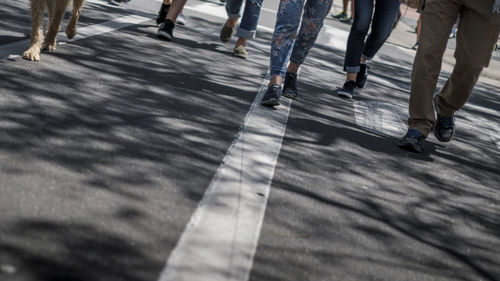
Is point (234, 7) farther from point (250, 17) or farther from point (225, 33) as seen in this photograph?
point (250, 17)

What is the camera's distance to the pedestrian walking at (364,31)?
26.0ft

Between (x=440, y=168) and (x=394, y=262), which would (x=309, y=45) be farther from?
(x=394, y=262)

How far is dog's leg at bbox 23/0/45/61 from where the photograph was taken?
630cm

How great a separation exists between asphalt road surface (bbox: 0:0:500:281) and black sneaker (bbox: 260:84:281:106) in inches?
3.9

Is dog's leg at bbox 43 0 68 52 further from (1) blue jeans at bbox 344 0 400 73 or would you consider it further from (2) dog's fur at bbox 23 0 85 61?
(1) blue jeans at bbox 344 0 400 73

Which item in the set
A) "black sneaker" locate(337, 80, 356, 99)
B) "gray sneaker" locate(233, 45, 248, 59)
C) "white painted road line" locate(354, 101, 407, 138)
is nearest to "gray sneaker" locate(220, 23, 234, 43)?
"gray sneaker" locate(233, 45, 248, 59)

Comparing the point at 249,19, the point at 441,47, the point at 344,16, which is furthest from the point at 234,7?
the point at 344,16

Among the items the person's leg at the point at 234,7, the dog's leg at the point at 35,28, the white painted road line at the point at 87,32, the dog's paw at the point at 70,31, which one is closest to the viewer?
the dog's leg at the point at 35,28

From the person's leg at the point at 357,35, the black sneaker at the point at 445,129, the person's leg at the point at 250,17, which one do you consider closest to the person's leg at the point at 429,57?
the black sneaker at the point at 445,129

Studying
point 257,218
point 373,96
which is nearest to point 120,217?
point 257,218

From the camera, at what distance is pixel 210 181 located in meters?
4.26

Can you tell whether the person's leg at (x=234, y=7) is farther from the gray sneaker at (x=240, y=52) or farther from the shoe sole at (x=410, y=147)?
the shoe sole at (x=410, y=147)

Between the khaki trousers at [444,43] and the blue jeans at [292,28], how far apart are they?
1017 millimetres

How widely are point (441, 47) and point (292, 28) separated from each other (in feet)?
3.99
